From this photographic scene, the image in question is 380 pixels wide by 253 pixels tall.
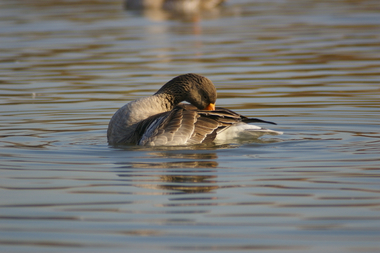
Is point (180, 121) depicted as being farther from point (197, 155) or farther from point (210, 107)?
point (210, 107)

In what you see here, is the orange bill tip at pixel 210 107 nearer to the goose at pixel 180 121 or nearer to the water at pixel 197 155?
the goose at pixel 180 121

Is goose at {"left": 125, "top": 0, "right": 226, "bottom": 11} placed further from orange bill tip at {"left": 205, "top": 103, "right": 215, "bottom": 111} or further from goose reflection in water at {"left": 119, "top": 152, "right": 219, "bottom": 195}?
goose reflection in water at {"left": 119, "top": 152, "right": 219, "bottom": 195}

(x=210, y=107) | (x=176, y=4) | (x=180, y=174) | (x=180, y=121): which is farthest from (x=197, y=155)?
(x=176, y=4)

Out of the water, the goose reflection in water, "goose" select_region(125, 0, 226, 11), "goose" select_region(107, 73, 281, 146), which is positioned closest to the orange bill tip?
"goose" select_region(107, 73, 281, 146)

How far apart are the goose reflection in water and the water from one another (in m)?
0.02

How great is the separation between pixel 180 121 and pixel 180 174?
1492mm

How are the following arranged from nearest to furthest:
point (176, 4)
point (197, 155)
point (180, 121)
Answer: point (197, 155) → point (180, 121) → point (176, 4)

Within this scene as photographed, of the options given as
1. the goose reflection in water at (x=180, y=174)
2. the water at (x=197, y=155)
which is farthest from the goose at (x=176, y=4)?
the goose reflection in water at (x=180, y=174)

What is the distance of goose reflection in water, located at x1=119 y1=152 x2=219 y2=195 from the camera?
6.07 m

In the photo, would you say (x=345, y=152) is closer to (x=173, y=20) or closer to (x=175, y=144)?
(x=175, y=144)

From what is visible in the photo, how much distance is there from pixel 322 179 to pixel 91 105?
20.6ft

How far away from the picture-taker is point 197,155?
24.9ft

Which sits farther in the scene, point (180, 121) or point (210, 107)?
point (210, 107)

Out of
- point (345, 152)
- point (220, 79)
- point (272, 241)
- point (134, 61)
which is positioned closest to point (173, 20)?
point (134, 61)
